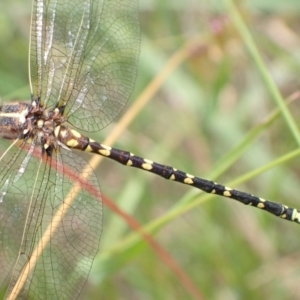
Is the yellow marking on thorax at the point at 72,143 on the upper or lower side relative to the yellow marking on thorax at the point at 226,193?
upper

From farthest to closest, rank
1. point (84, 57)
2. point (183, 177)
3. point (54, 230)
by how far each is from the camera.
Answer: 1. point (183, 177)
2. point (84, 57)
3. point (54, 230)

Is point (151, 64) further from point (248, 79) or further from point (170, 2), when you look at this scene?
point (248, 79)

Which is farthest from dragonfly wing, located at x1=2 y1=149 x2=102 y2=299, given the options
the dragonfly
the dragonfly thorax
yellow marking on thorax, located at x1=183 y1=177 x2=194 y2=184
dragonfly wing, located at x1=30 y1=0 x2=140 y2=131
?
yellow marking on thorax, located at x1=183 y1=177 x2=194 y2=184

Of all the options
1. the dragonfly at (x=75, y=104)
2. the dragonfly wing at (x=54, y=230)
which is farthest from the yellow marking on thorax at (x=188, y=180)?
the dragonfly wing at (x=54, y=230)

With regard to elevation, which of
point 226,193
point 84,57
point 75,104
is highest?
point 84,57

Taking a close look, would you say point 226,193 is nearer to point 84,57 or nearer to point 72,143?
point 72,143

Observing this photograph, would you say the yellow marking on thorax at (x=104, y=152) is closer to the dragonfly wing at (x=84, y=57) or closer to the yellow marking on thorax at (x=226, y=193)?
the dragonfly wing at (x=84, y=57)

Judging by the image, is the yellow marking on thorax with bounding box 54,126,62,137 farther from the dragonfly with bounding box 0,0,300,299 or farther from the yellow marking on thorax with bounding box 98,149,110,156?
the yellow marking on thorax with bounding box 98,149,110,156

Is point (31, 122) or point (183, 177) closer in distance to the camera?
point (31, 122)

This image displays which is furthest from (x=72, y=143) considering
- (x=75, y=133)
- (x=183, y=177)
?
(x=183, y=177)

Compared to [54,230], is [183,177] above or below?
above
